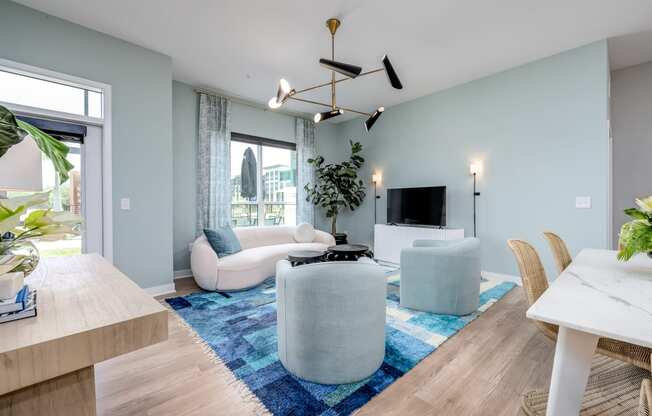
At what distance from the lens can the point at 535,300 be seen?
1350 millimetres

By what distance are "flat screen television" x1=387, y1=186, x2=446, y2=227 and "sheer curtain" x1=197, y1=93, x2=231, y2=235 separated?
9.30 feet

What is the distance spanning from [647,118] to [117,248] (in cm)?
649

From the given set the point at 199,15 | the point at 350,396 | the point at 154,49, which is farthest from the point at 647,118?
the point at 154,49

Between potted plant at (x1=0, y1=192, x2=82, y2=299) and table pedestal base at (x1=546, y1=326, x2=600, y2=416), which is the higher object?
potted plant at (x1=0, y1=192, x2=82, y2=299)

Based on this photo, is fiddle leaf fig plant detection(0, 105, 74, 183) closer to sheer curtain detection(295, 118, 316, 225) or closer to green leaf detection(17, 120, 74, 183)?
green leaf detection(17, 120, 74, 183)

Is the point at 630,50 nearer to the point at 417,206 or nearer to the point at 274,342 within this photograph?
the point at 417,206

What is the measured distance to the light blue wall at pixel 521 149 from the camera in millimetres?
3135

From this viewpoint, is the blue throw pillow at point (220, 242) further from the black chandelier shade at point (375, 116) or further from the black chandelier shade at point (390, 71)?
the black chandelier shade at point (390, 71)

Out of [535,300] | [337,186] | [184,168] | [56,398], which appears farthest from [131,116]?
[535,300]

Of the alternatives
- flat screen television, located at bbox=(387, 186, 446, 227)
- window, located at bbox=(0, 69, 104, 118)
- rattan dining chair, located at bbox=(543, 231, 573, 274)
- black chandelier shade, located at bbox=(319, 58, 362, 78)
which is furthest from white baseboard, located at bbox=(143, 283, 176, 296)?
rattan dining chair, located at bbox=(543, 231, 573, 274)

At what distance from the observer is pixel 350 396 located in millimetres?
1549

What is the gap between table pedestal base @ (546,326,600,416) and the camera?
936 millimetres

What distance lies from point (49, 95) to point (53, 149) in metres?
2.78

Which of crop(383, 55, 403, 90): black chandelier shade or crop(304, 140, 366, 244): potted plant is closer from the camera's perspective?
crop(383, 55, 403, 90): black chandelier shade
